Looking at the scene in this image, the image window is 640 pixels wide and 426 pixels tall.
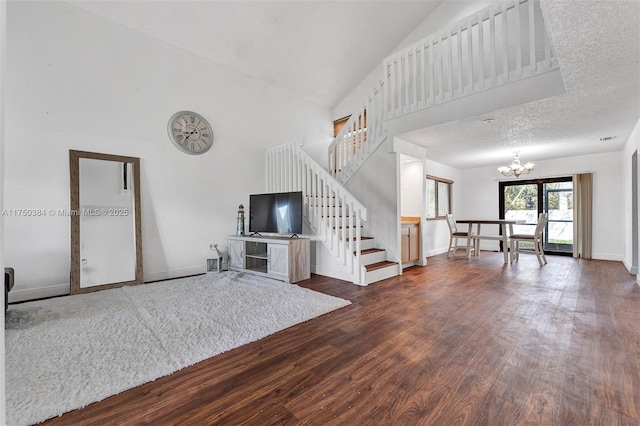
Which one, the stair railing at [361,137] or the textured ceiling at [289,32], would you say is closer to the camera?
the textured ceiling at [289,32]

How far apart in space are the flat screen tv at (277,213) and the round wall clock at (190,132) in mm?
1128

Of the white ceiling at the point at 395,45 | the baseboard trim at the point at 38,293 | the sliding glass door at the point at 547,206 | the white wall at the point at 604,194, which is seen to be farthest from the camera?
the sliding glass door at the point at 547,206

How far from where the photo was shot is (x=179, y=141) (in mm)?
4086

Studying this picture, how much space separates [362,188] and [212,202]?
2570 mm

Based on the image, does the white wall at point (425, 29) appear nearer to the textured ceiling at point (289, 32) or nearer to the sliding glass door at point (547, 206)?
the textured ceiling at point (289, 32)

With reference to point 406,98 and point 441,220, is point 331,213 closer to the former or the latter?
point 406,98

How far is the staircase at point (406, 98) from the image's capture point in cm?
316

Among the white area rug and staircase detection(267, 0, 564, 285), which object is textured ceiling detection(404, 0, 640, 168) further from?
the white area rug

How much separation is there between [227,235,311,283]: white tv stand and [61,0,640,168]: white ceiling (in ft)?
8.46

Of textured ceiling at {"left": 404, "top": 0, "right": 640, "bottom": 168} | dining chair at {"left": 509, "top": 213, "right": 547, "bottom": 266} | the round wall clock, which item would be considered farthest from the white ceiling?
dining chair at {"left": 509, "top": 213, "right": 547, "bottom": 266}

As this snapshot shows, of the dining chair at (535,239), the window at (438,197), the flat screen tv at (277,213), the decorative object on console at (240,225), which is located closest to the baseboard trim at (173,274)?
the decorative object on console at (240,225)

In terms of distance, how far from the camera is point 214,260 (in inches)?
169

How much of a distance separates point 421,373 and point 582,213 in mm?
6364

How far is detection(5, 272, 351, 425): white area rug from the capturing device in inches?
57.2
